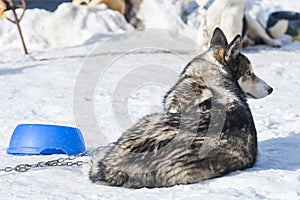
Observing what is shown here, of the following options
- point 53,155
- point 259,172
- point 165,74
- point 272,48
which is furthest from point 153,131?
point 272,48

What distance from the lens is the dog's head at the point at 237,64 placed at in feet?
12.2

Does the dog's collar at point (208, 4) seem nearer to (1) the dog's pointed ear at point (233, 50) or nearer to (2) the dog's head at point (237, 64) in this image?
(2) the dog's head at point (237, 64)

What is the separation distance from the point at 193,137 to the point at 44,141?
120cm

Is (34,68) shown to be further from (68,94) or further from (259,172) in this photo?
(259,172)

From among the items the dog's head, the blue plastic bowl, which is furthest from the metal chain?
the dog's head

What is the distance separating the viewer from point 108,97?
228 inches

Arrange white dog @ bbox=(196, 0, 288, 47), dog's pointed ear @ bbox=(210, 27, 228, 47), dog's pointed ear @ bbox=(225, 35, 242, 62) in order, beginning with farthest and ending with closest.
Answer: white dog @ bbox=(196, 0, 288, 47) < dog's pointed ear @ bbox=(210, 27, 228, 47) < dog's pointed ear @ bbox=(225, 35, 242, 62)

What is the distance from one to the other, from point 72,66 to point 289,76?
231 cm

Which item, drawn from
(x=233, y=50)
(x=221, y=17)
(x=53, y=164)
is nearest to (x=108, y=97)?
(x=53, y=164)

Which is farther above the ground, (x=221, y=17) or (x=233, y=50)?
(x=233, y=50)

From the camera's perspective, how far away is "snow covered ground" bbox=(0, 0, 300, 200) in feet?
10.2

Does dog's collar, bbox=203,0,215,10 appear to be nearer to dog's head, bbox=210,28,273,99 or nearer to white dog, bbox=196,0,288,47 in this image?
white dog, bbox=196,0,288,47

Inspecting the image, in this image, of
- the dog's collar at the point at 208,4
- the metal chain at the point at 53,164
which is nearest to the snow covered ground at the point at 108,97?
the metal chain at the point at 53,164

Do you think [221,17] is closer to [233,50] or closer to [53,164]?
[233,50]
